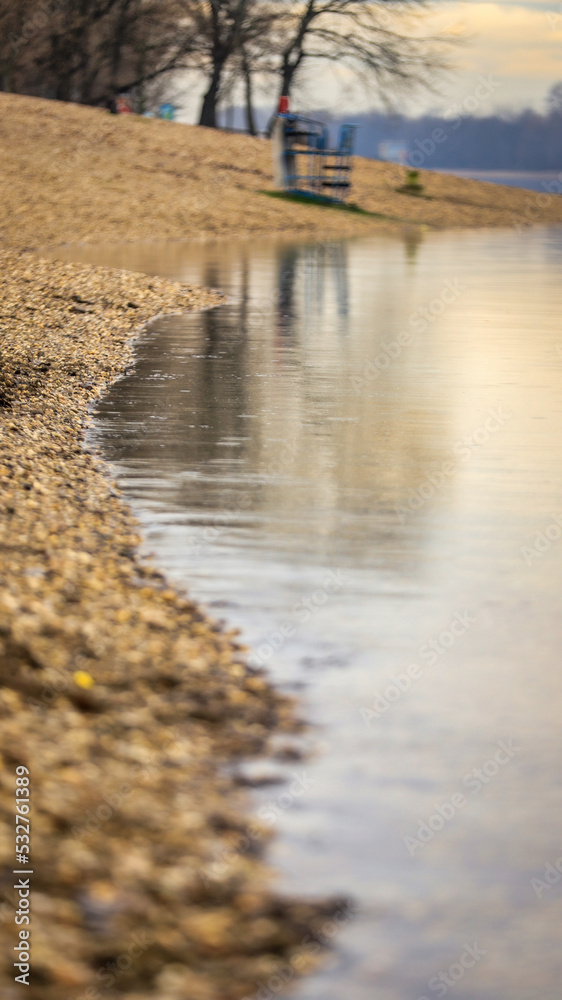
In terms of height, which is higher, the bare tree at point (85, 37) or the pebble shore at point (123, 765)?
the bare tree at point (85, 37)

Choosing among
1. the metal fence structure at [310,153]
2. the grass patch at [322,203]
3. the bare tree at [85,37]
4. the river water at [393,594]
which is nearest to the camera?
the river water at [393,594]

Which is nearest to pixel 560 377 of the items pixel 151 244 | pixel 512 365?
pixel 512 365

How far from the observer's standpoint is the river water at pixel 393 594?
3039 millimetres

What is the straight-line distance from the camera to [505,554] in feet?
18.1

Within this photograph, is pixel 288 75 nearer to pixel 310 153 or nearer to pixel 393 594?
pixel 310 153

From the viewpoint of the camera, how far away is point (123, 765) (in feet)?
11.7

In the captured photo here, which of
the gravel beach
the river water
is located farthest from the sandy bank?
the gravel beach

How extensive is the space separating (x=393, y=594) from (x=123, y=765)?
1705 millimetres

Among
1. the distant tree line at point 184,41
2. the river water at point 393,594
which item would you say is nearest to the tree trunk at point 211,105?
the distant tree line at point 184,41

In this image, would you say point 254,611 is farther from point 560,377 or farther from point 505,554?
point 560,377

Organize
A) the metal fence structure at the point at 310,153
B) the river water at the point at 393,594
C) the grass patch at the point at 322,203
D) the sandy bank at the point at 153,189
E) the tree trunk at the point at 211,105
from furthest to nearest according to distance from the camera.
Result: the tree trunk at the point at 211,105, the grass patch at the point at 322,203, the metal fence structure at the point at 310,153, the sandy bank at the point at 153,189, the river water at the point at 393,594

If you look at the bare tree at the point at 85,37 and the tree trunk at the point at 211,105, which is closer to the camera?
the bare tree at the point at 85,37

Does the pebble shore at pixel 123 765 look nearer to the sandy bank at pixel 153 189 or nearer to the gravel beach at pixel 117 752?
the gravel beach at pixel 117 752

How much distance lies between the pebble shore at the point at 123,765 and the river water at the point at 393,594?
13cm
